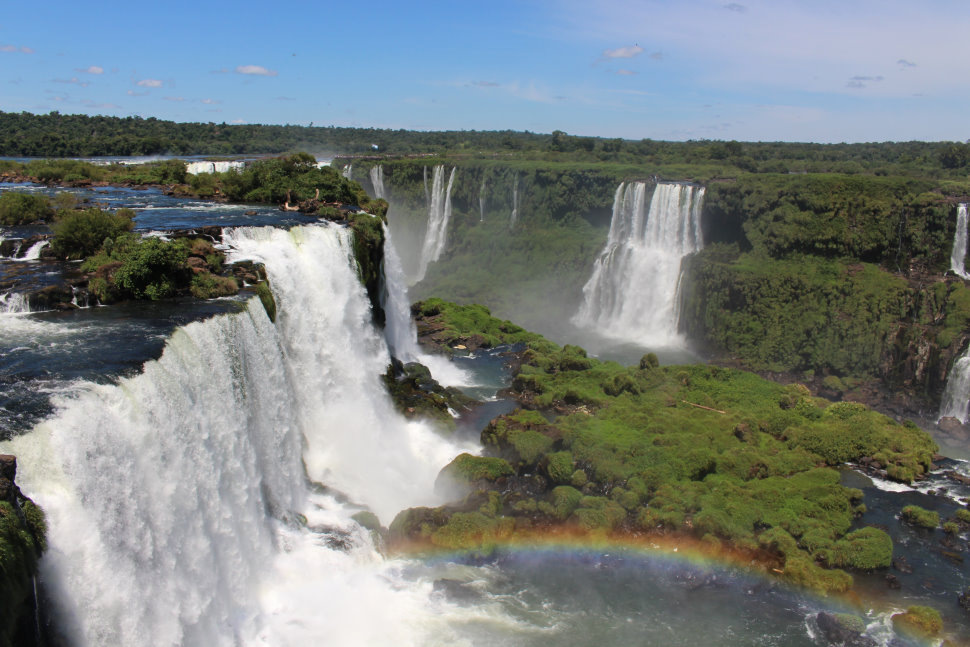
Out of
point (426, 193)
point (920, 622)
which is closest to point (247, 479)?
point (920, 622)

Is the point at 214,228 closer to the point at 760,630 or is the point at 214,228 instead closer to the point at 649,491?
the point at 649,491

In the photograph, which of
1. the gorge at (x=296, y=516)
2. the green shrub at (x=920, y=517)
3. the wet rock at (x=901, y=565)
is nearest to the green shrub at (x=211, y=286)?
the gorge at (x=296, y=516)

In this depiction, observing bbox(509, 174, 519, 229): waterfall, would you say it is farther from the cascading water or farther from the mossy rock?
the mossy rock

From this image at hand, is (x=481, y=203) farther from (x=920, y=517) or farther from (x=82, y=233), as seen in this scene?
(x=920, y=517)

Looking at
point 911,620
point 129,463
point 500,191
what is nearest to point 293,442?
point 129,463

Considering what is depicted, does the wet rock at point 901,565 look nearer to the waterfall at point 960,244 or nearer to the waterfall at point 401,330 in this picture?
the waterfall at point 401,330

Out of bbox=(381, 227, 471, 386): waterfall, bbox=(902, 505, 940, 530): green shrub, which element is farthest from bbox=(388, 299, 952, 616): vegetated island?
bbox=(381, 227, 471, 386): waterfall

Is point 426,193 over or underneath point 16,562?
over
